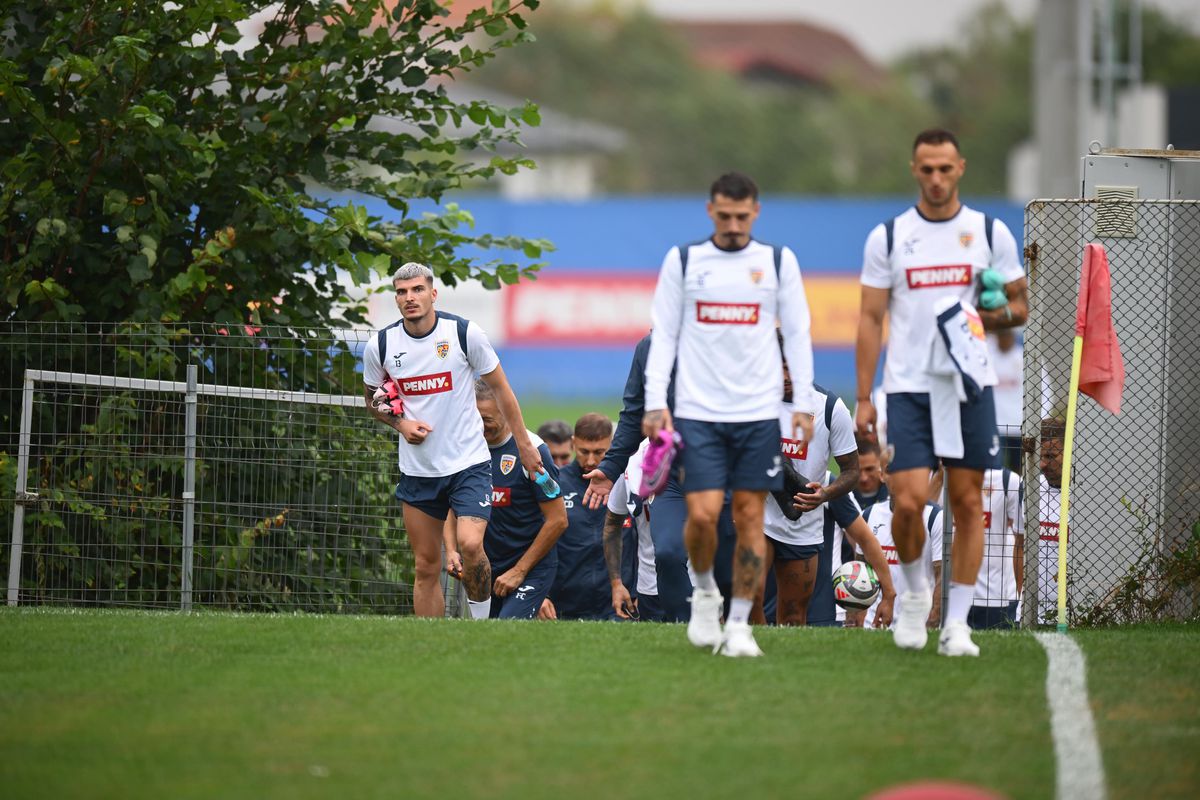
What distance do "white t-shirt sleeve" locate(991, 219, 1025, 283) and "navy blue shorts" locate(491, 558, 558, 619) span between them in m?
4.37

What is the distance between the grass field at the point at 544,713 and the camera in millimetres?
5527

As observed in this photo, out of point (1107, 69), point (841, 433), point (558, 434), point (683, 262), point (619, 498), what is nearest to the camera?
point (683, 262)

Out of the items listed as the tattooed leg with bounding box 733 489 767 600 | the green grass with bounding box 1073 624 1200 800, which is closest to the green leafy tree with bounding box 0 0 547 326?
the tattooed leg with bounding box 733 489 767 600

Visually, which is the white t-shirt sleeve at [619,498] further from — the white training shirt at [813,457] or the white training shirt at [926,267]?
the white training shirt at [926,267]

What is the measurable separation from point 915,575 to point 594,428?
3.69m

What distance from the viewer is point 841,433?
380 inches

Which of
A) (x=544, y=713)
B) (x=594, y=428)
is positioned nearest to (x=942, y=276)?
(x=544, y=713)

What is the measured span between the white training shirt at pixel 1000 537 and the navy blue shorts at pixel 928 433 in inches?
101

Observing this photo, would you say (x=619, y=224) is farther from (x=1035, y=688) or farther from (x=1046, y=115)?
(x=1035, y=688)

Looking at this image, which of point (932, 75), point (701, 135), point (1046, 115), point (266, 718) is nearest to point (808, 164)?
point (701, 135)

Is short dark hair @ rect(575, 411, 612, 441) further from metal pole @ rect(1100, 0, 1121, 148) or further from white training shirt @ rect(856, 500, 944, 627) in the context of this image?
metal pole @ rect(1100, 0, 1121, 148)

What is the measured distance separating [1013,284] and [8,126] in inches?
286

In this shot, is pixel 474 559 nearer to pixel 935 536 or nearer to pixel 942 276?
pixel 935 536

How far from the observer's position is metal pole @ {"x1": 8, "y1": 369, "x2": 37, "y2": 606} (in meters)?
10.1
